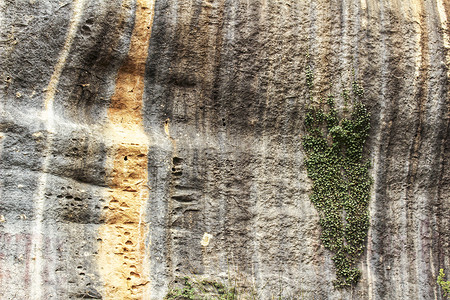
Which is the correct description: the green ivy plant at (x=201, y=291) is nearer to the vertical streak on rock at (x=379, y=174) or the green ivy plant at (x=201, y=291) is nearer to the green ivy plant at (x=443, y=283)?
the vertical streak on rock at (x=379, y=174)

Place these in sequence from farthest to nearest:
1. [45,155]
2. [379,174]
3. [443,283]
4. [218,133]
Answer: [379,174], [218,133], [443,283], [45,155]

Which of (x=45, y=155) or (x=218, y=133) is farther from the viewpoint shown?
(x=218, y=133)

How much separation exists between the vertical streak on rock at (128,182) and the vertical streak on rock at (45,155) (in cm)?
70

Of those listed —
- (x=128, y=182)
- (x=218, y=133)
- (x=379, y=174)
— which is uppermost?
(x=218, y=133)

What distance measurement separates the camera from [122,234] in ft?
18.2

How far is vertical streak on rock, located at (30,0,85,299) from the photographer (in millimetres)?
4831

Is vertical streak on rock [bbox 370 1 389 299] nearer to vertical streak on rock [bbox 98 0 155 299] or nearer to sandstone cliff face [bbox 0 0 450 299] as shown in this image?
sandstone cliff face [bbox 0 0 450 299]

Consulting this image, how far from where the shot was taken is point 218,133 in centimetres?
618

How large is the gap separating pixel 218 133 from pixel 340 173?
1820 millimetres

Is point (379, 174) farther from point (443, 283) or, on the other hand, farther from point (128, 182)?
point (128, 182)

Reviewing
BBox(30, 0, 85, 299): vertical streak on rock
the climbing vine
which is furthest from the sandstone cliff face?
the climbing vine

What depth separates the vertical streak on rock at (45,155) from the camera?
15.8 ft

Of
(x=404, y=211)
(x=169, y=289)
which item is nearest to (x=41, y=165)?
(x=169, y=289)

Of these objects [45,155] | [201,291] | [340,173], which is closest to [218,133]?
[340,173]
